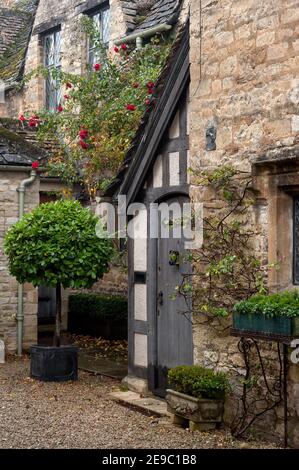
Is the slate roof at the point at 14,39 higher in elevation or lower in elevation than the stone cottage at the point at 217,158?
higher

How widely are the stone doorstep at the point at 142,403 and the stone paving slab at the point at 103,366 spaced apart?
1.10 meters

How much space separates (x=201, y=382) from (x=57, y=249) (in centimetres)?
316

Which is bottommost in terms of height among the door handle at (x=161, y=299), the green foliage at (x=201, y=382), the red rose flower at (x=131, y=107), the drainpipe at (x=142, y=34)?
the green foliage at (x=201, y=382)

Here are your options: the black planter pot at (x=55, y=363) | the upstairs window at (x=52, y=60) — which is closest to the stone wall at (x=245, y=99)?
the black planter pot at (x=55, y=363)

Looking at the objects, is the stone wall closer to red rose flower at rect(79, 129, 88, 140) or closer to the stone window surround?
the stone window surround

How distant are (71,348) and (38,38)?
926 cm

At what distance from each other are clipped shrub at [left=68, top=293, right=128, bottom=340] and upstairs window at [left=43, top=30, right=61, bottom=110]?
172 inches

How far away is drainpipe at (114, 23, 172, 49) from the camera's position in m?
12.9

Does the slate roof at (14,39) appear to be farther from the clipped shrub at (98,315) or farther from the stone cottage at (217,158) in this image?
the stone cottage at (217,158)

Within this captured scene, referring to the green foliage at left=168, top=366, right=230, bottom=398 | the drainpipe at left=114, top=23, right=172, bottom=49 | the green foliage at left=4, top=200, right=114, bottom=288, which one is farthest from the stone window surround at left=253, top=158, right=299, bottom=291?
the drainpipe at left=114, top=23, right=172, bottom=49

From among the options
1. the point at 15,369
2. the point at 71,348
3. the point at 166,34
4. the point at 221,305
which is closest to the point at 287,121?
the point at 221,305

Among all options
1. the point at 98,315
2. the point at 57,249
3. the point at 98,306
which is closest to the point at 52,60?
the point at 98,306

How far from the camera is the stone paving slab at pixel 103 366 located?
10.6 meters

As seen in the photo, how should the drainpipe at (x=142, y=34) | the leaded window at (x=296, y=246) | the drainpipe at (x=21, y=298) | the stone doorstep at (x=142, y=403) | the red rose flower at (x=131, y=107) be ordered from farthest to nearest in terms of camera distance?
the drainpipe at (x=142, y=34)
the drainpipe at (x=21, y=298)
the red rose flower at (x=131, y=107)
the stone doorstep at (x=142, y=403)
the leaded window at (x=296, y=246)
